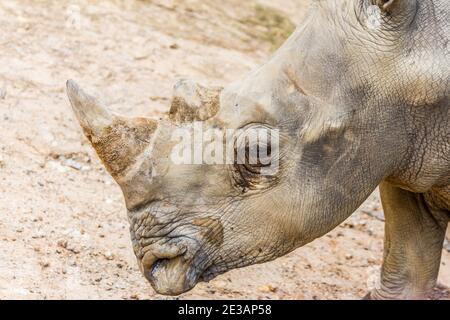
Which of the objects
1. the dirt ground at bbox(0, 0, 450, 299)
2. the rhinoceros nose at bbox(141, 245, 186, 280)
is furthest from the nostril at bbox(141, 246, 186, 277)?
the dirt ground at bbox(0, 0, 450, 299)

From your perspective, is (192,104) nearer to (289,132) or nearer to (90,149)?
(289,132)

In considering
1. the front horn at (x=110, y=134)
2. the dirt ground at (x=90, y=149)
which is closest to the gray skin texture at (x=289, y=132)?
the front horn at (x=110, y=134)

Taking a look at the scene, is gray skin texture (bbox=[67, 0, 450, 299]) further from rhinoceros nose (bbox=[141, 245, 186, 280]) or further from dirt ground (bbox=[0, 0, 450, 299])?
dirt ground (bbox=[0, 0, 450, 299])

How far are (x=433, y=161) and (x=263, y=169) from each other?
2.89 feet

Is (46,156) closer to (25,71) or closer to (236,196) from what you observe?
(25,71)

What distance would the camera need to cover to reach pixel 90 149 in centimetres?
714

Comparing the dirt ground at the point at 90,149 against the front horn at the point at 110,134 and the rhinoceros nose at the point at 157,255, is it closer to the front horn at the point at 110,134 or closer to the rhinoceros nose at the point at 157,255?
the rhinoceros nose at the point at 157,255

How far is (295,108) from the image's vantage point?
4477 mm

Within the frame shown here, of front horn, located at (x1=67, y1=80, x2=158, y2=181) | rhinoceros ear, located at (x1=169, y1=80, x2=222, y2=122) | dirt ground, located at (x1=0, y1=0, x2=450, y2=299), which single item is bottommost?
dirt ground, located at (x1=0, y1=0, x2=450, y2=299)

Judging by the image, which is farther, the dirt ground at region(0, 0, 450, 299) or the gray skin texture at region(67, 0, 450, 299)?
the dirt ground at region(0, 0, 450, 299)

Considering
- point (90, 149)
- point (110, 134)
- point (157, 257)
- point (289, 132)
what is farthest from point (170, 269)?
point (90, 149)

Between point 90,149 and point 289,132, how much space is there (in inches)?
116

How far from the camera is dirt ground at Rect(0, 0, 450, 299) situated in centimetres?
584
